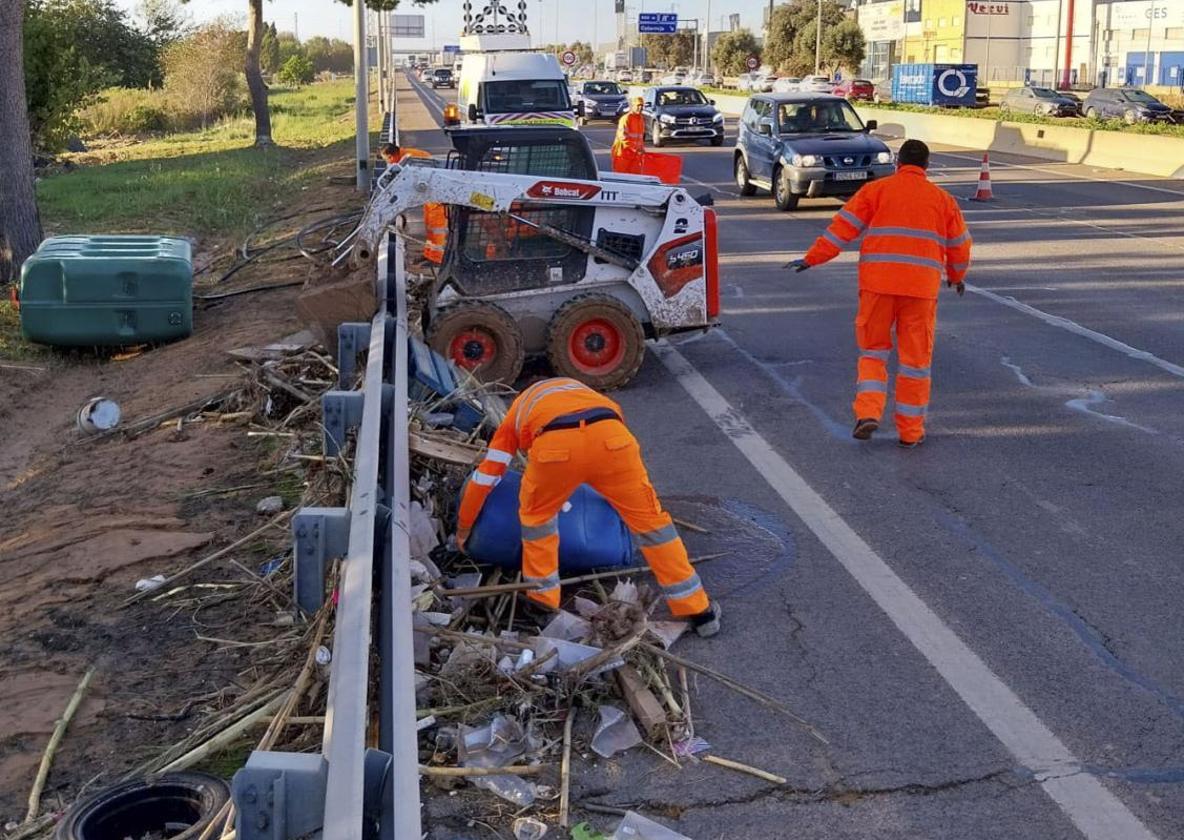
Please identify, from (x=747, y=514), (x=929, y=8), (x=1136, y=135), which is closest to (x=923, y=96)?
(x=1136, y=135)

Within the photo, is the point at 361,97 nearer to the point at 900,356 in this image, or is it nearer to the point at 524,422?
the point at 900,356

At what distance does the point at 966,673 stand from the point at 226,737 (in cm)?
278

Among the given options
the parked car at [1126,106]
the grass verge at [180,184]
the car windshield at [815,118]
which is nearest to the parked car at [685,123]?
the grass verge at [180,184]

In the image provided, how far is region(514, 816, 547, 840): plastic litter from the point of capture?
4387mm

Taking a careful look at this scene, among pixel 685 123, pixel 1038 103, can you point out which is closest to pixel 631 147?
pixel 685 123

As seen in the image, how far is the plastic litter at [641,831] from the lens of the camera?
4.31 meters

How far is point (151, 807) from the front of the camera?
451 cm

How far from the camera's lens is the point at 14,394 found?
11.8 meters

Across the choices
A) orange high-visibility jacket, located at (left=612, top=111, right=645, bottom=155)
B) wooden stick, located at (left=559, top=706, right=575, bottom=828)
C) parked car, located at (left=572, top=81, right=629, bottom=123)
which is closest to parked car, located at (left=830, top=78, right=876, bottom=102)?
parked car, located at (left=572, top=81, right=629, bottom=123)

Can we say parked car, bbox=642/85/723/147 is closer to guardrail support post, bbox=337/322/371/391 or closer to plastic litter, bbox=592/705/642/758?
guardrail support post, bbox=337/322/371/391

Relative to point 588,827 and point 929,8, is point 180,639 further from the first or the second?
point 929,8

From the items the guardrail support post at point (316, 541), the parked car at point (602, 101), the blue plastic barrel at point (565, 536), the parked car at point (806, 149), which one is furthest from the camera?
the parked car at point (602, 101)

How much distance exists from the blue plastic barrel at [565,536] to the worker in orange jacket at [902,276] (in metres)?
2.90

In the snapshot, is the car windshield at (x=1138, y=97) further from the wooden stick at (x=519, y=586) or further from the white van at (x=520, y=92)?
the wooden stick at (x=519, y=586)
